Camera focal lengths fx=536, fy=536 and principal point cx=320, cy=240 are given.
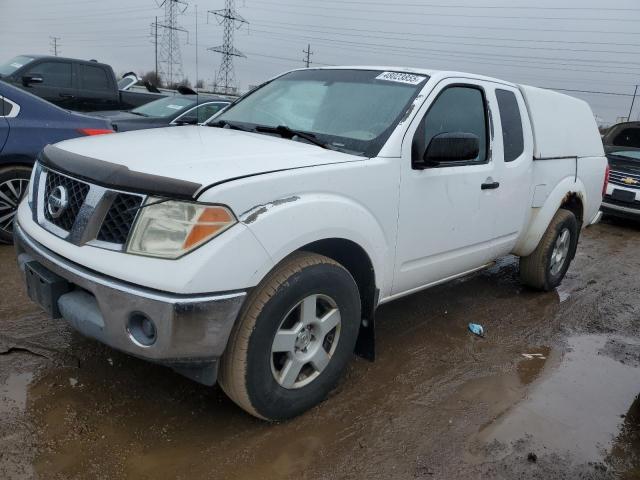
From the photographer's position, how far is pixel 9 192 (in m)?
4.79

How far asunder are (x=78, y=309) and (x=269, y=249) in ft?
2.89

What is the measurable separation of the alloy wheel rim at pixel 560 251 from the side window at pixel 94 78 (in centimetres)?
894

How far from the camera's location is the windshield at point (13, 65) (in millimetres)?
9820

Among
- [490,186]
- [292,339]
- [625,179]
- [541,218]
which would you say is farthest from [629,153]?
[292,339]

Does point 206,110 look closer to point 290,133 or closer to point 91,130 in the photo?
point 91,130

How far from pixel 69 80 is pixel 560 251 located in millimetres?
9163

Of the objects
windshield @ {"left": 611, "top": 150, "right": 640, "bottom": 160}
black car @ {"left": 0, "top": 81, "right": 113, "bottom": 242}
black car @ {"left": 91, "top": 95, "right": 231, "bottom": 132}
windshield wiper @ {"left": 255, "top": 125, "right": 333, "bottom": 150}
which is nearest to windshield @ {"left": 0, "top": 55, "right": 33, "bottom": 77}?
black car @ {"left": 91, "top": 95, "right": 231, "bottom": 132}

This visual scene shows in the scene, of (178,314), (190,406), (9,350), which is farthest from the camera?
(9,350)

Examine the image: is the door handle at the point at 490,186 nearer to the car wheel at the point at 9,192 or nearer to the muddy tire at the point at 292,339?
the muddy tire at the point at 292,339

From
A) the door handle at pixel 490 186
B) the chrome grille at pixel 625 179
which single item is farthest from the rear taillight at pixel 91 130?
the chrome grille at pixel 625 179

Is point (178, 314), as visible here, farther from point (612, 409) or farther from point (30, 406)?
point (612, 409)

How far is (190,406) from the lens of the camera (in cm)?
283

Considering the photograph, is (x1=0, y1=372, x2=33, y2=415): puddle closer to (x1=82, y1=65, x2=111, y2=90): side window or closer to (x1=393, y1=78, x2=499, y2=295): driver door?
(x1=393, y1=78, x2=499, y2=295): driver door

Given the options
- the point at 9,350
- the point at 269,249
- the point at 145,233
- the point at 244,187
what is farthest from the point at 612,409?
the point at 9,350
